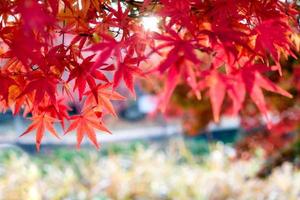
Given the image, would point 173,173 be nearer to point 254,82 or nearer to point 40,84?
point 40,84

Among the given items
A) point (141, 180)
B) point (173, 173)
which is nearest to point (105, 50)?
point (141, 180)

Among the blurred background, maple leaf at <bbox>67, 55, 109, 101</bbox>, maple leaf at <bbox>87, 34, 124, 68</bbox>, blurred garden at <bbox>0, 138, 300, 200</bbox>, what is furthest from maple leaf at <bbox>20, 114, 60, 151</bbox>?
blurred garden at <bbox>0, 138, 300, 200</bbox>

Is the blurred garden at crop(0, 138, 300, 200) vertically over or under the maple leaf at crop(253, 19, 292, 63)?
under

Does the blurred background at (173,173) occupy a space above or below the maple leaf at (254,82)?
below

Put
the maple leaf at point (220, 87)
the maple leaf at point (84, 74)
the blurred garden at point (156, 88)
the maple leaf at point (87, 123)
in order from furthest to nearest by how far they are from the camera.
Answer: the maple leaf at point (87, 123) < the maple leaf at point (84, 74) < the blurred garden at point (156, 88) < the maple leaf at point (220, 87)

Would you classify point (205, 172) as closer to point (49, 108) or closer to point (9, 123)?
point (49, 108)

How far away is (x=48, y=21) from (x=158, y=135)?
43.1 ft

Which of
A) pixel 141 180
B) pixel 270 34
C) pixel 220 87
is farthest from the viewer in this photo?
pixel 141 180

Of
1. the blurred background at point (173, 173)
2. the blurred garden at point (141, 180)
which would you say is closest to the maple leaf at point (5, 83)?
the blurred background at point (173, 173)

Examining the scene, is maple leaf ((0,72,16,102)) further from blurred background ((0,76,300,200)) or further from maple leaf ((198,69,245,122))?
blurred background ((0,76,300,200))

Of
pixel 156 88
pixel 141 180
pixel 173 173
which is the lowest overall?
pixel 173 173

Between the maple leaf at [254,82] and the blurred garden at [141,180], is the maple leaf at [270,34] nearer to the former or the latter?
the maple leaf at [254,82]

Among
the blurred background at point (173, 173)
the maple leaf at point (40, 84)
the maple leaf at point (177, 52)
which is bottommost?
the blurred background at point (173, 173)

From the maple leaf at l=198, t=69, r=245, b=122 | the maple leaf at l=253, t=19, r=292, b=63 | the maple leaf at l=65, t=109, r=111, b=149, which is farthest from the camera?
the maple leaf at l=65, t=109, r=111, b=149
